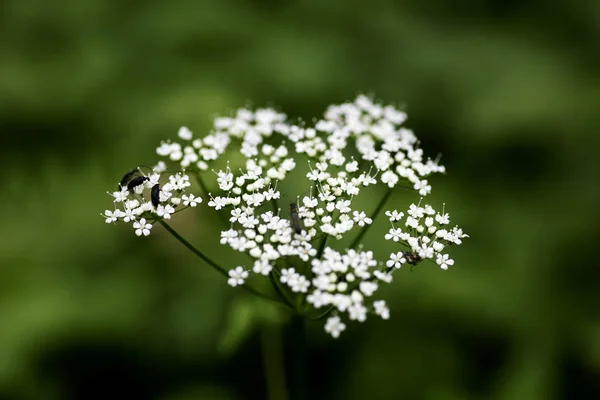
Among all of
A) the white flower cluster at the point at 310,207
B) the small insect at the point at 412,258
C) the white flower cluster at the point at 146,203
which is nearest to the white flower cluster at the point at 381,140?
the white flower cluster at the point at 310,207

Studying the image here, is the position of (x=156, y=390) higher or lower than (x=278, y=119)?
lower

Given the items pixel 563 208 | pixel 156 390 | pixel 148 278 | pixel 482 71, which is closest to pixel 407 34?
pixel 482 71

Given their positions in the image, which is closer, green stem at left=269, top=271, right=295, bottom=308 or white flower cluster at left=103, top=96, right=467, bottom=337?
white flower cluster at left=103, top=96, right=467, bottom=337

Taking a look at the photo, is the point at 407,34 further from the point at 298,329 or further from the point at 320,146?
the point at 298,329

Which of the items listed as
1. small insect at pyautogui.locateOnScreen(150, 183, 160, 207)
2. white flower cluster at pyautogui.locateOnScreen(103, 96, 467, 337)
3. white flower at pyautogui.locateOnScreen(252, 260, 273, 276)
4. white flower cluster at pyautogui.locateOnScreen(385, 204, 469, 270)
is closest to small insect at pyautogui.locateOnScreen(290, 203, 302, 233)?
white flower cluster at pyautogui.locateOnScreen(103, 96, 467, 337)

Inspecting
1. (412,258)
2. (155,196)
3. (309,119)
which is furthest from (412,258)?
(309,119)

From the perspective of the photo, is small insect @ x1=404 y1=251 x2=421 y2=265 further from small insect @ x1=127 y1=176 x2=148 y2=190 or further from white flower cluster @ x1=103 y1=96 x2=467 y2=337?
small insect @ x1=127 y1=176 x2=148 y2=190
